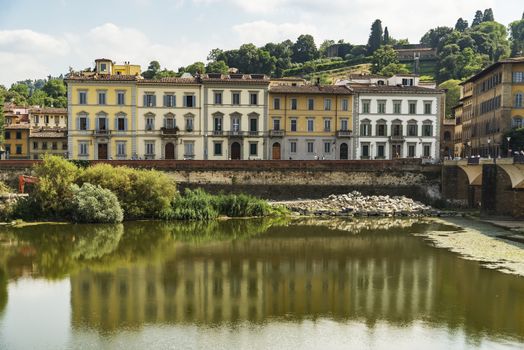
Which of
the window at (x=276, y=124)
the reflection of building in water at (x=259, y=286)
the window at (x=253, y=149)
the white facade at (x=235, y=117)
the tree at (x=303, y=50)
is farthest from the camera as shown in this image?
the tree at (x=303, y=50)

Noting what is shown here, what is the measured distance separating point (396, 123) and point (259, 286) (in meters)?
40.9

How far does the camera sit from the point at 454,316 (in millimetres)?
20203

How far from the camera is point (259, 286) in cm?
2411

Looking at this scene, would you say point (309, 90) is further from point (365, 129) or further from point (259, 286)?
point (259, 286)

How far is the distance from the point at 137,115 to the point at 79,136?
5.97 metres

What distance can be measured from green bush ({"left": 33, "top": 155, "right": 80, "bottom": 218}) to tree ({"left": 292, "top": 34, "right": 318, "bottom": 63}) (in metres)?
118

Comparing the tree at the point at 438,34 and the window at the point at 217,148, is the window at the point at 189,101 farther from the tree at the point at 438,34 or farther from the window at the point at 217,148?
the tree at the point at 438,34

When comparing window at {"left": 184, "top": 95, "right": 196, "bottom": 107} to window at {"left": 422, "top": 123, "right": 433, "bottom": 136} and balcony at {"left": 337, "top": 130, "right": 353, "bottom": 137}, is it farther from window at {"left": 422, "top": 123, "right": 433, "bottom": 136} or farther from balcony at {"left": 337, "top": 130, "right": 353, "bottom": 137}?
window at {"left": 422, "top": 123, "right": 433, "bottom": 136}

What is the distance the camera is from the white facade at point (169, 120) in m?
58.2

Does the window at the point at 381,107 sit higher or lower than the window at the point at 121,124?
higher

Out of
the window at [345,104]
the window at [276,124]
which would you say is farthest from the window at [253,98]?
the window at [345,104]

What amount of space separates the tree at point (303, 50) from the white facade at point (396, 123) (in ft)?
314

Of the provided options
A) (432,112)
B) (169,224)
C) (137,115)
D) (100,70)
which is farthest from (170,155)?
(432,112)

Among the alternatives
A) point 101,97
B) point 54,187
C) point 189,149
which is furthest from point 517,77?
point 54,187
